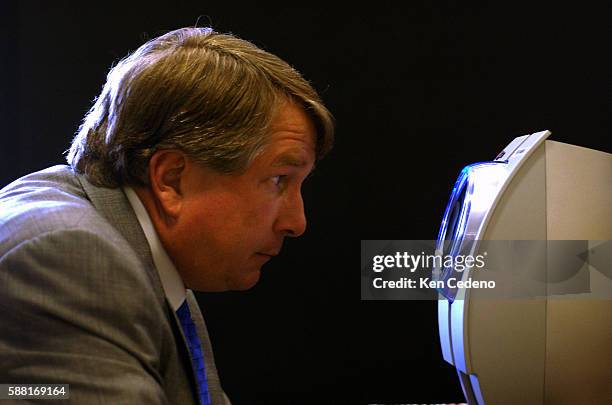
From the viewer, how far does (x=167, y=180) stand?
1.02 meters

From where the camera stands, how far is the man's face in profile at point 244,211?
40.4 inches

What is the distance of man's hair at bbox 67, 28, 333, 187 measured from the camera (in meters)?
0.98

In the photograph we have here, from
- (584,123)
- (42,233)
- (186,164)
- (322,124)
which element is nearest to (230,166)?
(186,164)

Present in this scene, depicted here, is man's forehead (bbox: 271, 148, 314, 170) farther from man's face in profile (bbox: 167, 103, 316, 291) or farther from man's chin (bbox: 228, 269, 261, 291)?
man's chin (bbox: 228, 269, 261, 291)

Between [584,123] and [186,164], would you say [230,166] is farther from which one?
[584,123]

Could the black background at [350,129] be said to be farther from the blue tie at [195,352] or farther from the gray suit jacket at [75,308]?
the gray suit jacket at [75,308]

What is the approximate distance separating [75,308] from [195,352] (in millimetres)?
308

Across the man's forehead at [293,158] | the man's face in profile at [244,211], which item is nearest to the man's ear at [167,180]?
the man's face in profile at [244,211]

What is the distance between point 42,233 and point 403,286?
1613mm

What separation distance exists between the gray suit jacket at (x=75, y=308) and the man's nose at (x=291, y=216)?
278 mm

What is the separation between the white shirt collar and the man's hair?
1.2 inches

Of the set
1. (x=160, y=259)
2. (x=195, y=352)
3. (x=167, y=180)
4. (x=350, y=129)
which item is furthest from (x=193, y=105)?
(x=350, y=129)

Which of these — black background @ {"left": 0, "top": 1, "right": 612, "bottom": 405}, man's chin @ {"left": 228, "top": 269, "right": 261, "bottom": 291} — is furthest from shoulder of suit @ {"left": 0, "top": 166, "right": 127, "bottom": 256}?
black background @ {"left": 0, "top": 1, "right": 612, "bottom": 405}

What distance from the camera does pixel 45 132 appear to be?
2.31 m
